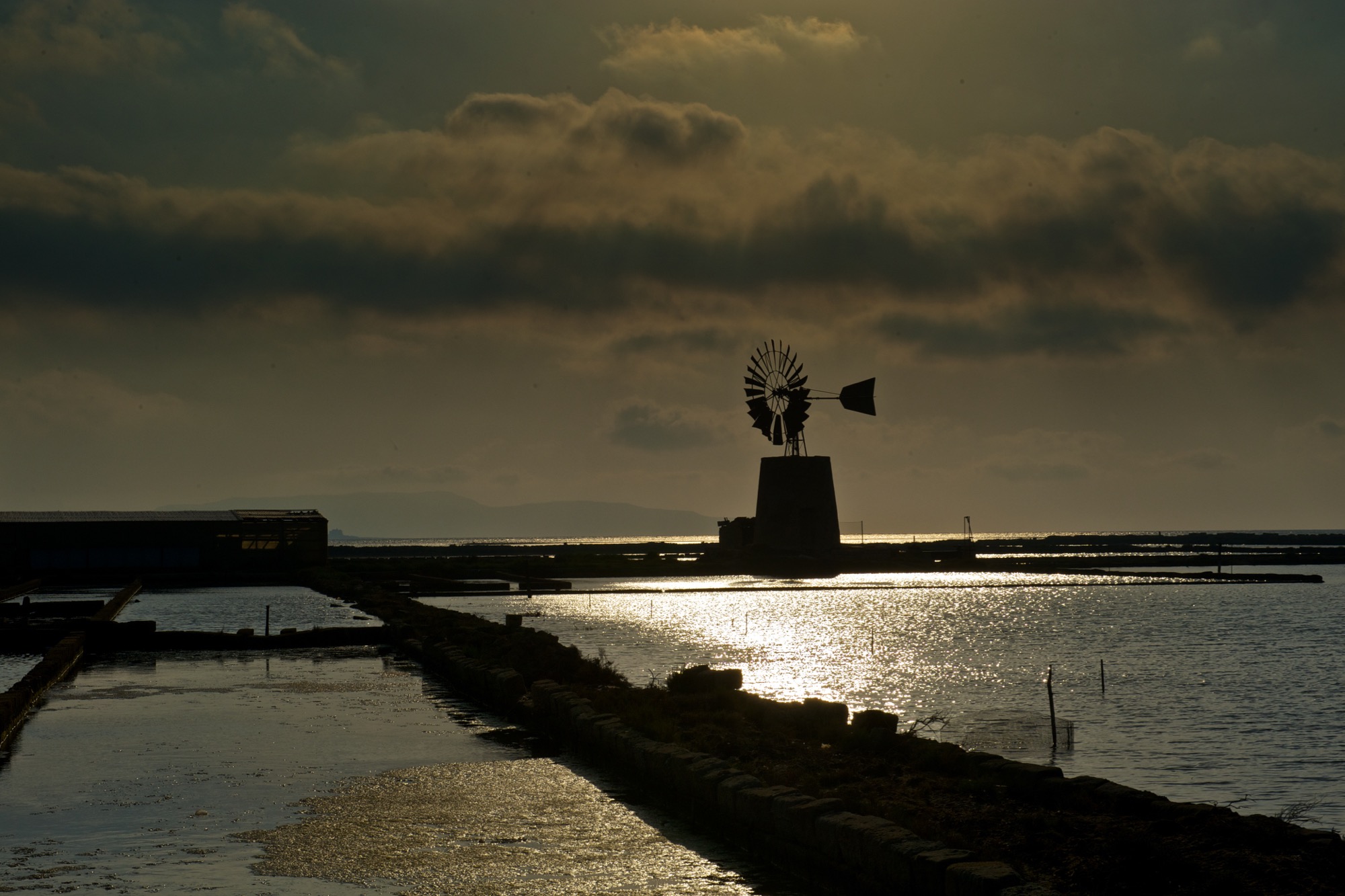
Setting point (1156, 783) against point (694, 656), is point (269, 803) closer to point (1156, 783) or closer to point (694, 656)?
point (1156, 783)

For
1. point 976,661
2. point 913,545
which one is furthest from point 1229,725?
point 913,545

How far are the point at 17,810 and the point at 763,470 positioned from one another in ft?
278

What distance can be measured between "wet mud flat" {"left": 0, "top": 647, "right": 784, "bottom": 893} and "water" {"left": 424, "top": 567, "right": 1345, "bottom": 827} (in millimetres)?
9938

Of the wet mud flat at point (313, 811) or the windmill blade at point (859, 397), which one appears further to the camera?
the windmill blade at point (859, 397)

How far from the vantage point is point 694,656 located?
44.3 meters

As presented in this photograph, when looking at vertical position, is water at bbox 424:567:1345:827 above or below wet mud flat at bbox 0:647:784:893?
below

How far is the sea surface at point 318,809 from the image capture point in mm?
11125

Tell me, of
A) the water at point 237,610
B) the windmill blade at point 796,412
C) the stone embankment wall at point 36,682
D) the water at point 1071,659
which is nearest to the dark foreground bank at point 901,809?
the water at point 1071,659

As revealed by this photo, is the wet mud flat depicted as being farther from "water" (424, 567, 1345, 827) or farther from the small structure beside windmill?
the small structure beside windmill

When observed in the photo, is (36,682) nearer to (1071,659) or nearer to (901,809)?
(901,809)

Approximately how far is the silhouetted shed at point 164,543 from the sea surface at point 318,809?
82.9 metres

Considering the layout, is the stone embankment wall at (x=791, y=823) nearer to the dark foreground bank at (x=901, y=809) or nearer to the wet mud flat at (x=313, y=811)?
the dark foreground bank at (x=901, y=809)

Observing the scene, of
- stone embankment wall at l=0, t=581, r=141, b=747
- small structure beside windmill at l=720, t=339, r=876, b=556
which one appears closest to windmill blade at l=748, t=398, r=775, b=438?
small structure beside windmill at l=720, t=339, r=876, b=556

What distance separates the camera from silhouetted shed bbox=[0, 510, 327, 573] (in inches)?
3858
